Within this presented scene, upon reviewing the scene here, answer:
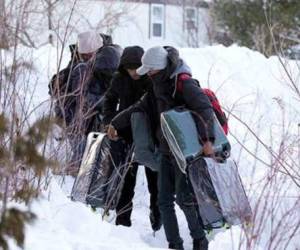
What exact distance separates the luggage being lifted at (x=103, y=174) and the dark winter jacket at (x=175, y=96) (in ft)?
2.60

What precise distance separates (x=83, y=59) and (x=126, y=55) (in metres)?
1.02

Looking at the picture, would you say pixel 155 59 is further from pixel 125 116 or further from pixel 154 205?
pixel 154 205

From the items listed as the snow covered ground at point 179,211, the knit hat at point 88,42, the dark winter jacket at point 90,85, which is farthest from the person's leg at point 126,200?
the knit hat at point 88,42

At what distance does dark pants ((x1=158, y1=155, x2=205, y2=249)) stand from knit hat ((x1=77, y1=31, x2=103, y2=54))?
1.86 meters

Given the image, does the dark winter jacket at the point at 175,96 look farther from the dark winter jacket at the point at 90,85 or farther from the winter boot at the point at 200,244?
the dark winter jacket at the point at 90,85

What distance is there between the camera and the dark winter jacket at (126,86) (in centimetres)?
686

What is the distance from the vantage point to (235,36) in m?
22.2

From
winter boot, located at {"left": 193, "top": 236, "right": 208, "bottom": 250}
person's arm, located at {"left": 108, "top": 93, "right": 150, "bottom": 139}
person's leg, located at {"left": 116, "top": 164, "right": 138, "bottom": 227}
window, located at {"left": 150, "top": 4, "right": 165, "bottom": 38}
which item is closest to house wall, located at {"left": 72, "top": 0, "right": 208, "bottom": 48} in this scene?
window, located at {"left": 150, "top": 4, "right": 165, "bottom": 38}

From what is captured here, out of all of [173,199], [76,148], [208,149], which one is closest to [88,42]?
[76,148]

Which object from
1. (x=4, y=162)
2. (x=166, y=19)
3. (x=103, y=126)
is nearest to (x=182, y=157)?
(x=103, y=126)

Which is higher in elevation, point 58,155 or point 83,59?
point 83,59

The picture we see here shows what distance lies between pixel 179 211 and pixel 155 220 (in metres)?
0.82

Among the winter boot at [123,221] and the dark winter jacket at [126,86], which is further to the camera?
the winter boot at [123,221]

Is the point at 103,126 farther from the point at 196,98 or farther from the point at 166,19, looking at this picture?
the point at 166,19
